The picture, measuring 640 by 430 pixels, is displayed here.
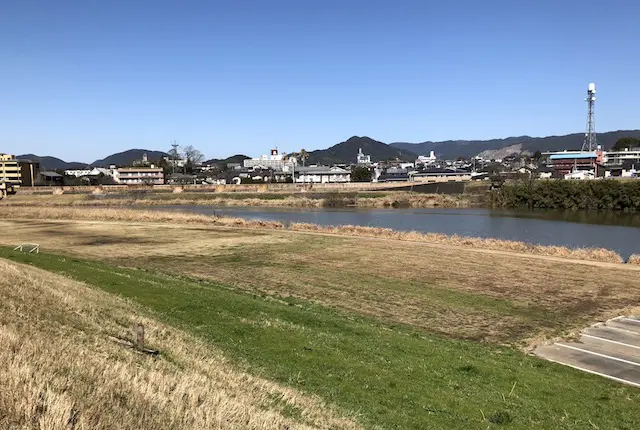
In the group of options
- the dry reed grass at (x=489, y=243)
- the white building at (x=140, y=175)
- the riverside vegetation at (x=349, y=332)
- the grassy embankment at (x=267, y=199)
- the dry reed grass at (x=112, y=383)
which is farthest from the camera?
the white building at (x=140, y=175)

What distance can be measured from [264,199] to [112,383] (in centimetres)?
9615

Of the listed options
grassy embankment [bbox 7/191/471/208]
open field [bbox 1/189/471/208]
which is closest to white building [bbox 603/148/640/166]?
grassy embankment [bbox 7/191/471/208]

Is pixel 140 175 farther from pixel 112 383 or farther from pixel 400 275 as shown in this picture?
pixel 112 383

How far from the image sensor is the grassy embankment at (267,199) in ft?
306

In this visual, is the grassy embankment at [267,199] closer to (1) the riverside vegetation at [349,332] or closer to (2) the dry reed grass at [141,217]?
(2) the dry reed grass at [141,217]

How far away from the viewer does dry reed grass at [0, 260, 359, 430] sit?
13.6 ft

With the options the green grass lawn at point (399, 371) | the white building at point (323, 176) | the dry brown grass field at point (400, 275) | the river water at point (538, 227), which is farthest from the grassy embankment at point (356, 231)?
the white building at point (323, 176)

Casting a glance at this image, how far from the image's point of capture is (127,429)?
4.10 meters

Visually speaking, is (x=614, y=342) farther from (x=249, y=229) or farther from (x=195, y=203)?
(x=195, y=203)

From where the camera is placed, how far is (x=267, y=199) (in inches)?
3971

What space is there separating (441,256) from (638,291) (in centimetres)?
1084

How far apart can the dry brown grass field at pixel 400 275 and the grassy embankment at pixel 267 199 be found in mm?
54236

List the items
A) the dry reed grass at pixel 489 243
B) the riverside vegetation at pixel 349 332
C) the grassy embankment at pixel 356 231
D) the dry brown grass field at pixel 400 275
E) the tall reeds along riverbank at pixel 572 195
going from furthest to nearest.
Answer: the tall reeds along riverbank at pixel 572 195, the grassy embankment at pixel 356 231, the dry reed grass at pixel 489 243, the dry brown grass field at pixel 400 275, the riverside vegetation at pixel 349 332

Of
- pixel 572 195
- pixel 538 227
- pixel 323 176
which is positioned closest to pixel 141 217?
pixel 538 227
